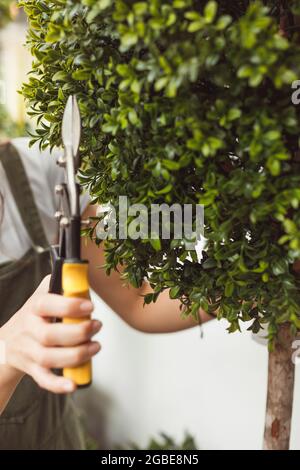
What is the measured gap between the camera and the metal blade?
521 mm

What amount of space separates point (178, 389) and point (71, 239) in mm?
1031

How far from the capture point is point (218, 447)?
1.31 m

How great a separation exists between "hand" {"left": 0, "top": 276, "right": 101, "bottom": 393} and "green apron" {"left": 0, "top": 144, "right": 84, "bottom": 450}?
52 cm

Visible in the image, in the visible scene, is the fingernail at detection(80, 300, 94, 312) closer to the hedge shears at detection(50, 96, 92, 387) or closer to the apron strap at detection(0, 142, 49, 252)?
the hedge shears at detection(50, 96, 92, 387)

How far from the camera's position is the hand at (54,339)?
0.48m

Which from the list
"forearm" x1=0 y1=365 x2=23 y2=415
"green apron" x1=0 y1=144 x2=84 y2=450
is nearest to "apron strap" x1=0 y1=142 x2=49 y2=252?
"green apron" x1=0 y1=144 x2=84 y2=450

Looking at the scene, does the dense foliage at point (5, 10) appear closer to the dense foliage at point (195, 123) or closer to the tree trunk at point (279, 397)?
the dense foliage at point (195, 123)

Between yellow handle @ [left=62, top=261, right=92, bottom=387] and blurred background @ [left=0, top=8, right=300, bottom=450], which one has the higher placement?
yellow handle @ [left=62, top=261, right=92, bottom=387]

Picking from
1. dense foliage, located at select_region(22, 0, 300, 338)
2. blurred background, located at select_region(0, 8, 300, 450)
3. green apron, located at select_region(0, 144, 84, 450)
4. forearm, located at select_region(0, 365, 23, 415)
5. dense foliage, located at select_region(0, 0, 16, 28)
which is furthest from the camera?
dense foliage, located at select_region(0, 0, 16, 28)

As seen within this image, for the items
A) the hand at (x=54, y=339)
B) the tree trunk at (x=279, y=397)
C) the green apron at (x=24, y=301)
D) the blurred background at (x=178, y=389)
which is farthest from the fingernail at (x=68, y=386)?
the blurred background at (x=178, y=389)

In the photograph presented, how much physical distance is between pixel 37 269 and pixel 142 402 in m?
0.69

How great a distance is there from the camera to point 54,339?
49 cm

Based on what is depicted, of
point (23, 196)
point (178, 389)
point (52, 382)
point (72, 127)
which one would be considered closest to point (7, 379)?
point (52, 382)
